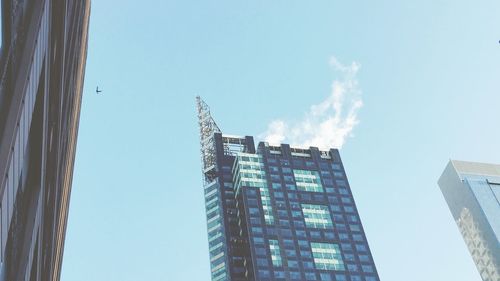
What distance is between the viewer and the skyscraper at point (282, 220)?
536ft

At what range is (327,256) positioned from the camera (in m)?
167

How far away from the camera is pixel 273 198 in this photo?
179 metres

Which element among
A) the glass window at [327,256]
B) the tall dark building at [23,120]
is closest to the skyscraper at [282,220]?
the glass window at [327,256]

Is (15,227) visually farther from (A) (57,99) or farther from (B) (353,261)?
(B) (353,261)

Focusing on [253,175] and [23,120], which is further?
[253,175]

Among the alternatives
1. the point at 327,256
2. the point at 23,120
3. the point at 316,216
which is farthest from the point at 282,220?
the point at 23,120

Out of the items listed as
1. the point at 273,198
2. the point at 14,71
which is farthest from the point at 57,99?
the point at 273,198

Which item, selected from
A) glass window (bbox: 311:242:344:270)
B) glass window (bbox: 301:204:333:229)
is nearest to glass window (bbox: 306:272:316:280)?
glass window (bbox: 311:242:344:270)

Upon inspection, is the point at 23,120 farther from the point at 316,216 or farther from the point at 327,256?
the point at 316,216

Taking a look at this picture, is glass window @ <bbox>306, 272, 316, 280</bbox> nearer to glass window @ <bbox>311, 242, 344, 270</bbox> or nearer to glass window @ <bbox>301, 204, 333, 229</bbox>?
glass window @ <bbox>311, 242, 344, 270</bbox>

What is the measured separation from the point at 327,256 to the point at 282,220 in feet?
53.9

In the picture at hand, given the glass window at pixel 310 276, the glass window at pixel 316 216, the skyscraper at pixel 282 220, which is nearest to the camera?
the glass window at pixel 310 276

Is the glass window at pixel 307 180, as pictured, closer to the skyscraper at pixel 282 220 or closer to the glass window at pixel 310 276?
the skyscraper at pixel 282 220

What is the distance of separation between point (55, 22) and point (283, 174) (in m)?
161
